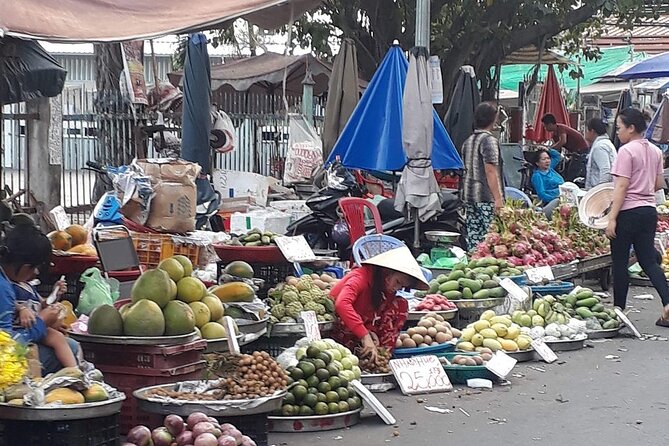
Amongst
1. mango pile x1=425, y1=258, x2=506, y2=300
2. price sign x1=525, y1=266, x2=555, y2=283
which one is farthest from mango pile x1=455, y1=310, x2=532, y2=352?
price sign x1=525, y1=266, x2=555, y2=283

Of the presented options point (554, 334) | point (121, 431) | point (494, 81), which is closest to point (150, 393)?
point (121, 431)

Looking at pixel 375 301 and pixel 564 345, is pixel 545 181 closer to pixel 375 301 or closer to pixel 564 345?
pixel 564 345

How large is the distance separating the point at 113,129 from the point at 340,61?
3240 millimetres

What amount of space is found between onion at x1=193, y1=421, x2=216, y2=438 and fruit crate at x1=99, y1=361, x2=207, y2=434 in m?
0.59

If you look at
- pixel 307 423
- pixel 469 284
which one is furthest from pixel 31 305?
pixel 469 284

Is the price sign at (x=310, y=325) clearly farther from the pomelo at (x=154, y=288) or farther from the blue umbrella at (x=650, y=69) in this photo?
the blue umbrella at (x=650, y=69)

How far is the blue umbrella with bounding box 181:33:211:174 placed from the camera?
1156 centimetres

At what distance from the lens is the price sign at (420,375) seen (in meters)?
7.27

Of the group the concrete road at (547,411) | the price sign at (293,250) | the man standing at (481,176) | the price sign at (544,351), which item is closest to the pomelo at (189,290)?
the concrete road at (547,411)

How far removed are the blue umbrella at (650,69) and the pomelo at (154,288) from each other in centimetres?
1308

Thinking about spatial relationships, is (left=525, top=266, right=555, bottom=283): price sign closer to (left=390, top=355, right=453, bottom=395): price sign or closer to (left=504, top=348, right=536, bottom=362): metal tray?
(left=504, top=348, right=536, bottom=362): metal tray

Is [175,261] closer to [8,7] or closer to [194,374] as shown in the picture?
[194,374]

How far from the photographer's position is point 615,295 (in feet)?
34.2

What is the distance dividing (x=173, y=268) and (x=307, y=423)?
126cm
